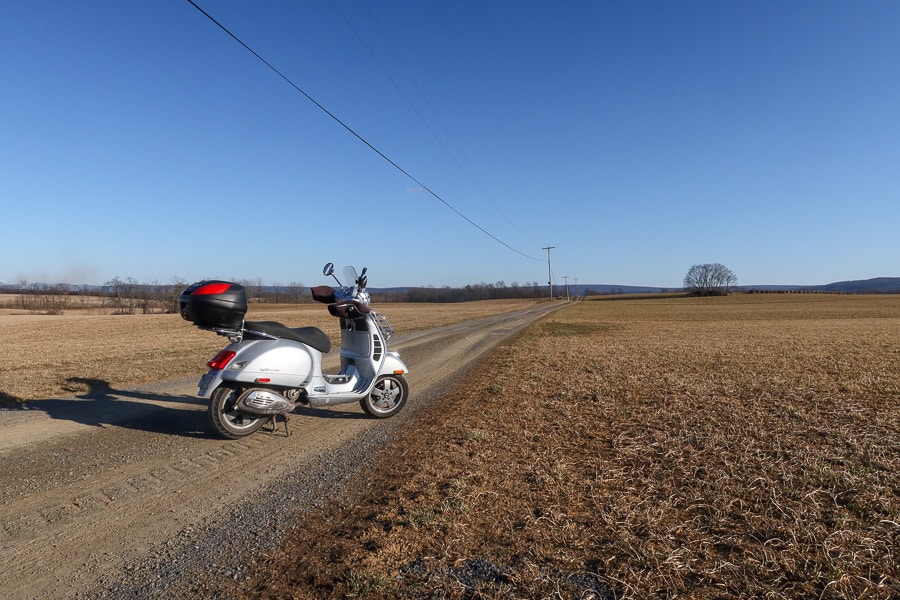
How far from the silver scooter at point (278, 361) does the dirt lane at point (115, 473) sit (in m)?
0.37

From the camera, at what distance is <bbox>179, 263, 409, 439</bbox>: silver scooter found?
5.01 meters

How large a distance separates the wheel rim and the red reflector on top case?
2.44m

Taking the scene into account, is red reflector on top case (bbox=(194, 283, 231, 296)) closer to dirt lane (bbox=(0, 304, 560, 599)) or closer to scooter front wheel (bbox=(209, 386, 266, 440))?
scooter front wheel (bbox=(209, 386, 266, 440))

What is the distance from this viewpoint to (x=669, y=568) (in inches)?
105

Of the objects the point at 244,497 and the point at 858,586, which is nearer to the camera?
the point at 858,586

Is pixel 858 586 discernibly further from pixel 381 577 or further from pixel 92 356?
pixel 92 356

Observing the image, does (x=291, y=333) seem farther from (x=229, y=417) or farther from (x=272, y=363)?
(x=229, y=417)

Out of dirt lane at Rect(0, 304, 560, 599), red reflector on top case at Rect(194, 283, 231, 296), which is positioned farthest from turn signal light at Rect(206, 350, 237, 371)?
dirt lane at Rect(0, 304, 560, 599)

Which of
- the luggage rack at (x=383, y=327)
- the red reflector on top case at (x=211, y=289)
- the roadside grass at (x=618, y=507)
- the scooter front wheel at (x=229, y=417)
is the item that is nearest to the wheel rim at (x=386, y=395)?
the roadside grass at (x=618, y=507)

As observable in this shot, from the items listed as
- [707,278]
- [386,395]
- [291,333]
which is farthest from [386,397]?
[707,278]

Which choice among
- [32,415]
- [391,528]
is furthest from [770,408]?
[32,415]

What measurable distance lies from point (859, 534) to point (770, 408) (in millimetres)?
4115

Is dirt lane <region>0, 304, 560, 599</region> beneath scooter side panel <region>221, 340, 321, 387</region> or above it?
beneath

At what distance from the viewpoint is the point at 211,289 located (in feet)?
16.3
